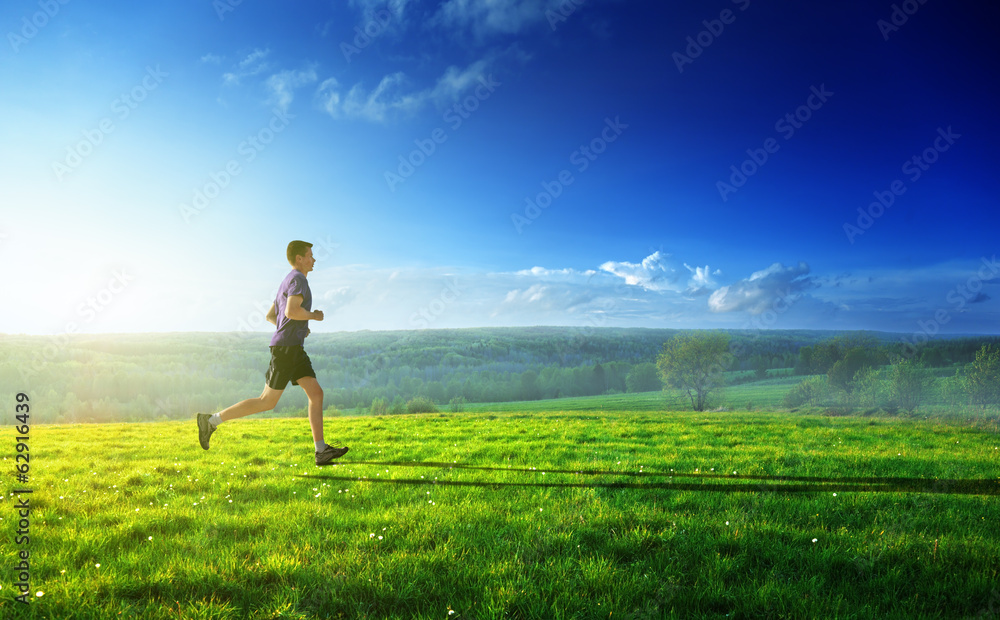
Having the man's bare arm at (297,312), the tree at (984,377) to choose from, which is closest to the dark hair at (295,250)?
the man's bare arm at (297,312)

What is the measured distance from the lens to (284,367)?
8.55m

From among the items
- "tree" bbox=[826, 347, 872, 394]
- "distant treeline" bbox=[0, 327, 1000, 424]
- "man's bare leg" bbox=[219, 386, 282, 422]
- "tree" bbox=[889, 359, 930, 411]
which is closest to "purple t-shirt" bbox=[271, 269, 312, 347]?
"man's bare leg" bbox=[219, 386, 282, 422]

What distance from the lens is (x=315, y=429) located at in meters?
8.75

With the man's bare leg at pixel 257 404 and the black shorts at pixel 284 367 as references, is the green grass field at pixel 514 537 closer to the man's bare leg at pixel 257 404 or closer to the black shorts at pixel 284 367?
the man's bare leg at pixel 257 404

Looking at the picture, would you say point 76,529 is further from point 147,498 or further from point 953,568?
point 953,568

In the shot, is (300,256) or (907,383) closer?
(300,256)

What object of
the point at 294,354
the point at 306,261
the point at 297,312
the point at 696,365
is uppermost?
the point at 306,261

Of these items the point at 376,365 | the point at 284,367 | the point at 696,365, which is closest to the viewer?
the point at 284,367

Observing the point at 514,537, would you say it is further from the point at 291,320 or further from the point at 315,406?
the point at 291,320

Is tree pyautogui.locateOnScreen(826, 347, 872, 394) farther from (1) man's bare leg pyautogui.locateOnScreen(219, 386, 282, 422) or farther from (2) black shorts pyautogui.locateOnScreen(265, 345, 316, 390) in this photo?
(1) man's bare leg pyautogui.locateOnScreen(219, 386, 282, 422)

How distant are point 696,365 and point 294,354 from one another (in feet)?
268

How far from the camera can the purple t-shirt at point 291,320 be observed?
8.44 m

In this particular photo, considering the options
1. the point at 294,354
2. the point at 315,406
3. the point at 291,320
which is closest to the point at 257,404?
the point at 315,406

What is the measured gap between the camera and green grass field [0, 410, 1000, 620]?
12.3ft
